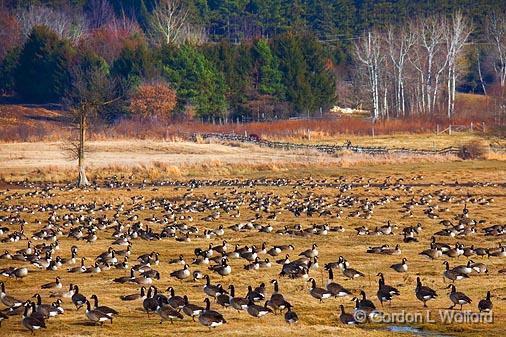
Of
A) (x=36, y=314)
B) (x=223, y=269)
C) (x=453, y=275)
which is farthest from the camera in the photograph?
(x=223, y=269)

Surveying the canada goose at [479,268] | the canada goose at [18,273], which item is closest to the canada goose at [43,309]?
the canada goose at [18,273]

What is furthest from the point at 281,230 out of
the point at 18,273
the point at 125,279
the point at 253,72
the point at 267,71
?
the point at 253,72

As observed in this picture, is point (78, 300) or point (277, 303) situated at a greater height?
point (78, 300)

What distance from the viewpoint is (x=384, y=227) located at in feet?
122

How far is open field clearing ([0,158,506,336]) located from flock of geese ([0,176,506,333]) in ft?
0.41

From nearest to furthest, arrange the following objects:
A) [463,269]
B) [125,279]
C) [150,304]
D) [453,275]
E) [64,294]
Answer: [150,304]
[64,294]
[453,275]
[463,269]
[125,279]

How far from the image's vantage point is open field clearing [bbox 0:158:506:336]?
22125 millimetres

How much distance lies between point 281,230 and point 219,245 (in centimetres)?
473

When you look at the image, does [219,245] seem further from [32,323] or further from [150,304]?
[32,323]

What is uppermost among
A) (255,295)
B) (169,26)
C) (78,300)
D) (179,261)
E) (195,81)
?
(169,26)

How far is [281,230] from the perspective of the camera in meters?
38.6

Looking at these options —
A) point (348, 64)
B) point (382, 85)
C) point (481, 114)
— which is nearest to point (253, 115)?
point (382, 85)

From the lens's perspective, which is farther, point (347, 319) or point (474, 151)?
point (474, 151)

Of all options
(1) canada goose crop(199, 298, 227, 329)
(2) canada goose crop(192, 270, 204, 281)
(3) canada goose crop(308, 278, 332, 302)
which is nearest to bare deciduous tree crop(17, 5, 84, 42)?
(2) canada goose crop(192, 270, 204, 281)
